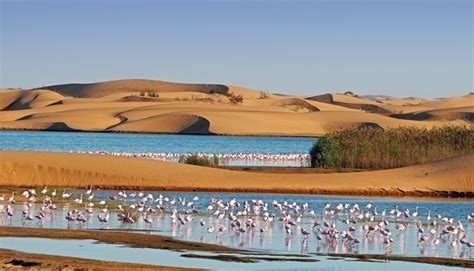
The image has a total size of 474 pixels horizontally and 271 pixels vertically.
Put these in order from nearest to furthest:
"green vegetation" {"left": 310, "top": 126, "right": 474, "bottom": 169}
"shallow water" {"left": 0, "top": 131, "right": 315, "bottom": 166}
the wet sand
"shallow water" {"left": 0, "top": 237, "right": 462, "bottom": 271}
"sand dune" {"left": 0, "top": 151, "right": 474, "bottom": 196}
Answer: "shallow water" {"left": 0, "top": 237, "right": 462, "bottom": 271}, the wet sand, "sand dune" {"left": 0, "top": 151, "right": 474, "bottom": 196}, "green vegetation" {"left": 310, "top": 126, "right": 474, "bottom": 169}, "shallow water" {"left": 0, "top": 131, "right": 315, "bottom": 166}

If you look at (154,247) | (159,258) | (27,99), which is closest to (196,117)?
(27,99)

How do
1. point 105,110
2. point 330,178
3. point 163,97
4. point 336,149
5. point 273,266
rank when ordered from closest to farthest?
point 273,266, point 330,178, point 336,149, point 105,110, point 163,97

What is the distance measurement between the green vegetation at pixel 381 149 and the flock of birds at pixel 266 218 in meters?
12.8

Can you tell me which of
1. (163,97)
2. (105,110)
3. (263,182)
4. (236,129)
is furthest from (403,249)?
(163,97)

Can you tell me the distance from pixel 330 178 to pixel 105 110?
10967 centimetres

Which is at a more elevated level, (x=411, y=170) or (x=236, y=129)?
(x=236, y=129)

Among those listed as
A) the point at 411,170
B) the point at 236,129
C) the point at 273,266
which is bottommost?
the point at 273,266

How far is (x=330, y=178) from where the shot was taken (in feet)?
117

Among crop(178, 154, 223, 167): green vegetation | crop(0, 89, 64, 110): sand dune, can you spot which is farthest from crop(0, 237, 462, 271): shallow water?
crop(0, 89, 64, 110): sand dune

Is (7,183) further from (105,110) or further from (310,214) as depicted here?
(105,110)

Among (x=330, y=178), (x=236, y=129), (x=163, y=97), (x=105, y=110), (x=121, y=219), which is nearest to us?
(x=121, y=219)

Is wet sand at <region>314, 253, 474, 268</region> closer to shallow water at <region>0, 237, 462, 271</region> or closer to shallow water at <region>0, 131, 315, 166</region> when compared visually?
shallow water at <region>0, 237, 462, 271</region>

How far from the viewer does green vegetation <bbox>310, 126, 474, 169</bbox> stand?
139ft

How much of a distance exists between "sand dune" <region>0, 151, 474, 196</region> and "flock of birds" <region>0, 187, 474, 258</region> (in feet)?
13.7
